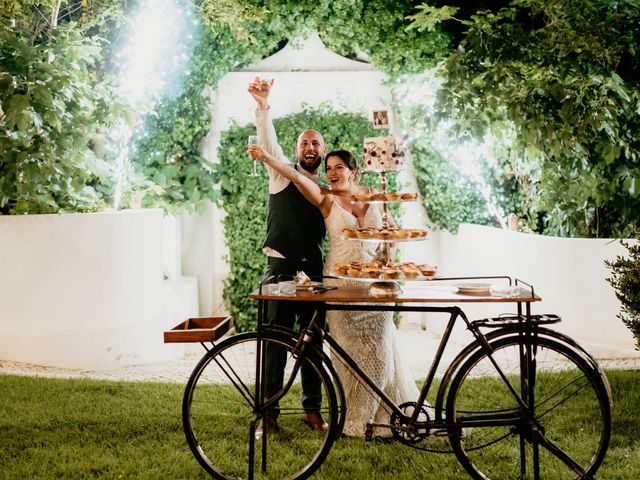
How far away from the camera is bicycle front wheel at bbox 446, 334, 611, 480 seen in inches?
159

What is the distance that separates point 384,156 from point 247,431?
2135 mm

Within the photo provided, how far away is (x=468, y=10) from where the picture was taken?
9.73 meters

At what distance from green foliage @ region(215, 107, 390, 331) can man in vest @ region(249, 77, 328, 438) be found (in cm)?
368

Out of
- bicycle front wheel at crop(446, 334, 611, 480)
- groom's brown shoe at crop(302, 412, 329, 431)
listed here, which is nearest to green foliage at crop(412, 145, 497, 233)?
bicycle front wheel at crop(446, 334, 611, 480)

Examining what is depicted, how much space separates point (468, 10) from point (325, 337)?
6.77 meters

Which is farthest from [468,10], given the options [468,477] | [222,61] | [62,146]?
[468,477]

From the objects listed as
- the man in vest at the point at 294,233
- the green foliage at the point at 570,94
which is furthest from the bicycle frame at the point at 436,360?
the green foliage at the point at 570,94

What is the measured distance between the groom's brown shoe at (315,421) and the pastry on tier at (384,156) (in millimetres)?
1872

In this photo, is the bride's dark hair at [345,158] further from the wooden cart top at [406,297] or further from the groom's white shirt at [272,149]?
the wooden cart top at [406,297]

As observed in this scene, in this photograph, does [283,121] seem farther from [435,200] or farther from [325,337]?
[325,337]

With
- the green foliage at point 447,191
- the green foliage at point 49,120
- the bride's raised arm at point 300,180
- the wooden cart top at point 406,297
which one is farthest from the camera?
the green foliage at point 447,191

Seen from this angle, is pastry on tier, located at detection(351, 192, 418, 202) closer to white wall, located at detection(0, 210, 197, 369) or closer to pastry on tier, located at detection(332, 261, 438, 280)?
pastry on tier, located at detection(332, 261, 438, 280)

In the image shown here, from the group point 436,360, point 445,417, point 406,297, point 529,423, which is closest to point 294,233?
point 406,297

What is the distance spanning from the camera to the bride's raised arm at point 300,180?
4887 millimetres
